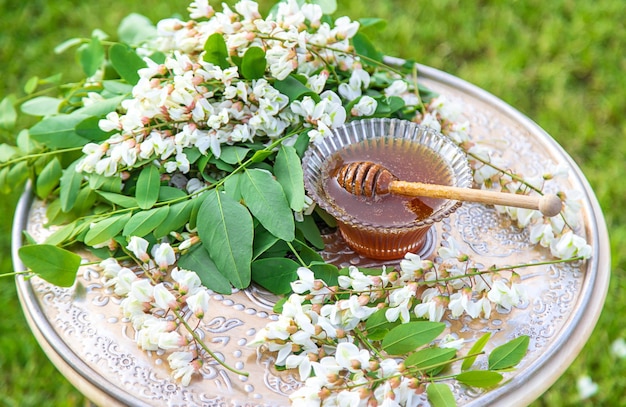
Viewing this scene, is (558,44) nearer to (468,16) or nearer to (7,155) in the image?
(468,16)

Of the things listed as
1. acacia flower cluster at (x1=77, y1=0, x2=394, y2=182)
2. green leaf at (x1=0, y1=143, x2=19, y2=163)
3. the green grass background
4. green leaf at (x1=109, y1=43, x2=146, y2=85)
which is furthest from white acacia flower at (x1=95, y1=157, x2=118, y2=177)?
the green grass background

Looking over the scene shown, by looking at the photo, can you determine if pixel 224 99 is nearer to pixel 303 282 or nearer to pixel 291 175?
pixel 291 175

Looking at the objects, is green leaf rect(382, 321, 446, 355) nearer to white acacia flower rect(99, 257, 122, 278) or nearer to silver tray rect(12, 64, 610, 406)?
silver tray rect(12, 64, 610, 406)

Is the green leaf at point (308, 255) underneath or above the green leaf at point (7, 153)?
above

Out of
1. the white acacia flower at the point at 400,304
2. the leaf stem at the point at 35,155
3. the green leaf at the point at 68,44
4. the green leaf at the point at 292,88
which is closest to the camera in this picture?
the white acacia flower at the point at 400,304

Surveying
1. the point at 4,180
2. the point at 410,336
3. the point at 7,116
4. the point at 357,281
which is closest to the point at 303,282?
the point at 357,281

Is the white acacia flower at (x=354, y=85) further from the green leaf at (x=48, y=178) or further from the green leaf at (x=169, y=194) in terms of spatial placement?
the green leaf at (x=48, y=178)

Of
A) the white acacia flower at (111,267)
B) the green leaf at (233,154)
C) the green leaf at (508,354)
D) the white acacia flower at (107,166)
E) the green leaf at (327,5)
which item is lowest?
the white acacia flower at (111,267)

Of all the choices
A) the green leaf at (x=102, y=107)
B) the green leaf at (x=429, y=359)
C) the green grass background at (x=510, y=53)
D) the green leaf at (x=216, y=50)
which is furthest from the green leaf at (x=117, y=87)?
the green grass background at (x=510, y=53)
